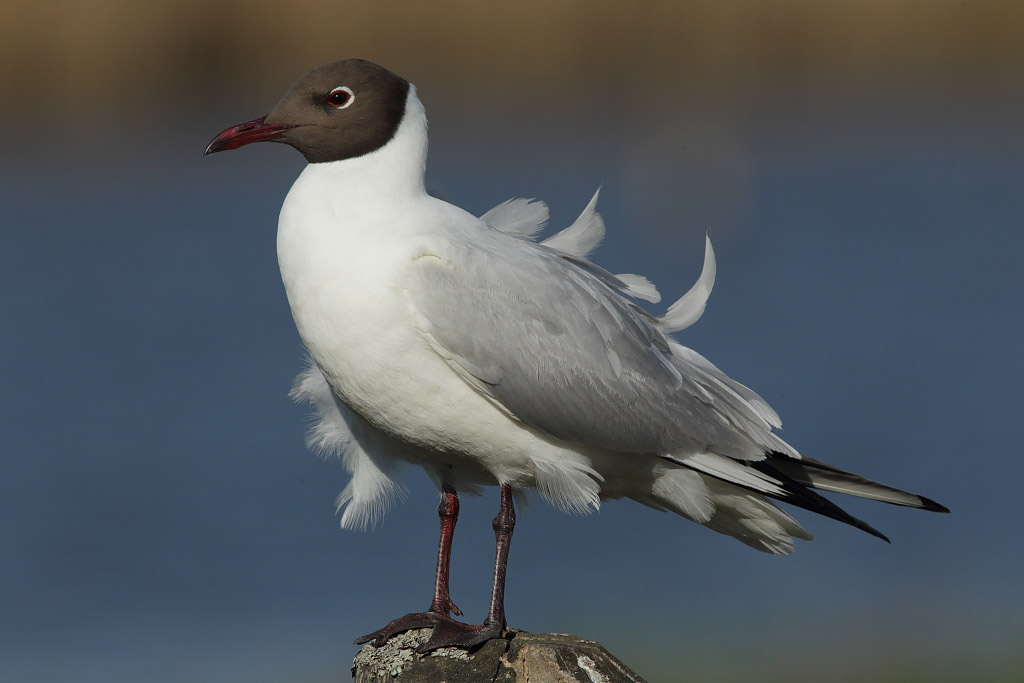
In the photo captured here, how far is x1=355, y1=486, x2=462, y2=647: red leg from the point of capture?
4113 millimetres

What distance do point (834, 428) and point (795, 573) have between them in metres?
2.69

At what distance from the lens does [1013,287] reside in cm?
1571

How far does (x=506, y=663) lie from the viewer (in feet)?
11.8

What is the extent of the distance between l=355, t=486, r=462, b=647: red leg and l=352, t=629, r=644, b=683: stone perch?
0.63 feet

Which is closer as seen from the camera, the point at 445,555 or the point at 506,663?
the point at 506,663

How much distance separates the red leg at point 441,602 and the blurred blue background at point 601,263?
32cm

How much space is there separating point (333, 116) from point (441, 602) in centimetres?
162

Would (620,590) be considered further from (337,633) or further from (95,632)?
(95,632)

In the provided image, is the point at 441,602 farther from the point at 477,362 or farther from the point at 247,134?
the point at 247,134

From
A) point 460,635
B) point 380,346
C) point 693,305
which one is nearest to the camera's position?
point 460,635

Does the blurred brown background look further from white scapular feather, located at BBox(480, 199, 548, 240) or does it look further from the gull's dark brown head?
the gull's dark brown head

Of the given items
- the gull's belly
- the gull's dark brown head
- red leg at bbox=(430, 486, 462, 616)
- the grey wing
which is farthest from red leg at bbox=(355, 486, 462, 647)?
the gull's dark brown head

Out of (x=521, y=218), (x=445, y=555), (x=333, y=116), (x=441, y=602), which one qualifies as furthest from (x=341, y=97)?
(x=441, y=602)

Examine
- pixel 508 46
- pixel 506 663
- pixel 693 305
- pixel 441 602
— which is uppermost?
pixel 508 46
